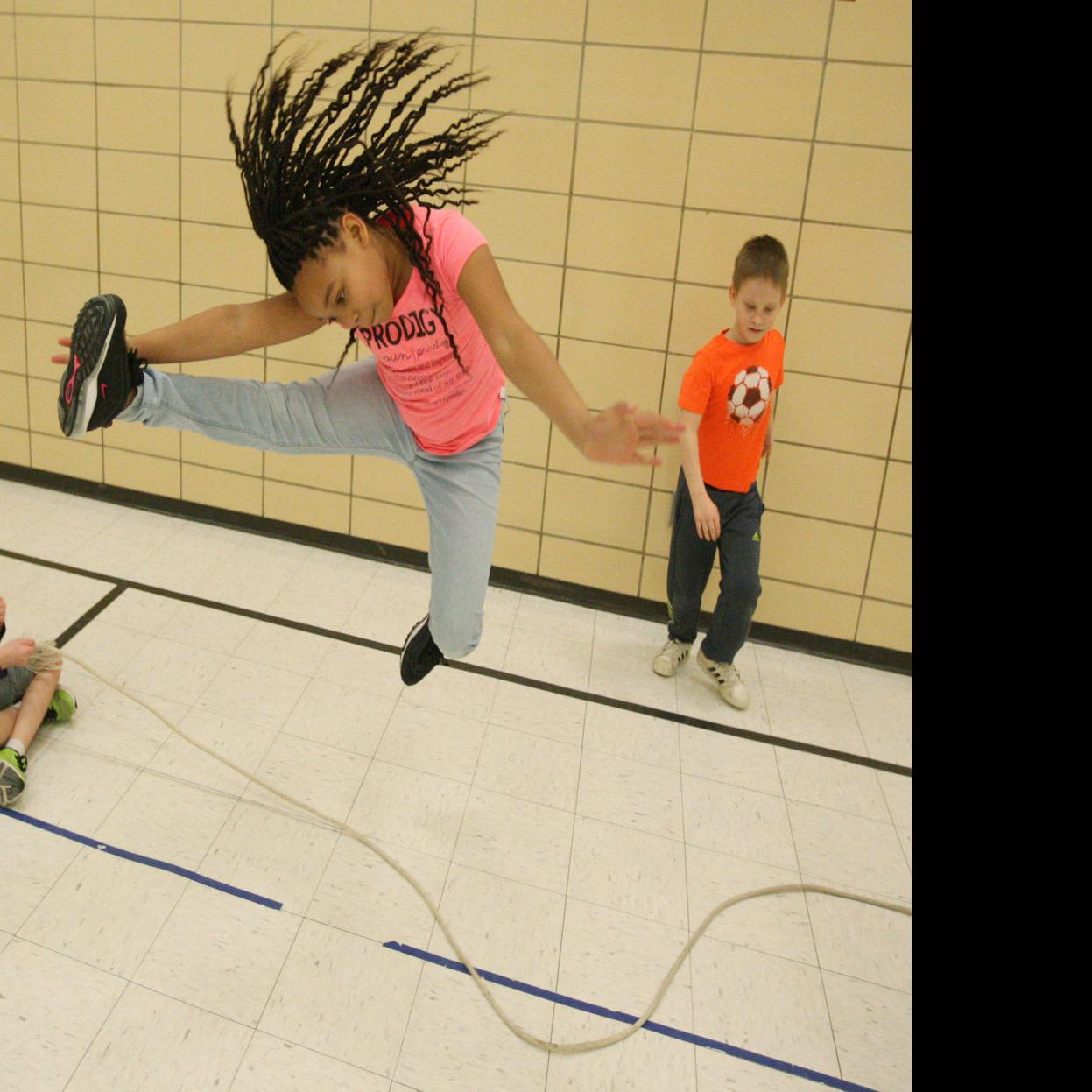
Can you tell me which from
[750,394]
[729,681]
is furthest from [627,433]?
[729,681]

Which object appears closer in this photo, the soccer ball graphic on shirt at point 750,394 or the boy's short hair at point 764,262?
the boy's short hair at point 764,262

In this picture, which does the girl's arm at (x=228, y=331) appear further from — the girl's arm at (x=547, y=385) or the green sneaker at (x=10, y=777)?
the green sneaker at (x=10, y=777)

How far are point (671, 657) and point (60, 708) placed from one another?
1793 millimetres

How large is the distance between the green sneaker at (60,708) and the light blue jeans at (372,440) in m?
1.05

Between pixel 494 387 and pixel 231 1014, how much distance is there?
4.25 ft

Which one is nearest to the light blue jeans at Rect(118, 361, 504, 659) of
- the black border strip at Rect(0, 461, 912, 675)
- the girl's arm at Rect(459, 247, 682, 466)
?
the girl's arm at Rect(459, 247, 682, 466)

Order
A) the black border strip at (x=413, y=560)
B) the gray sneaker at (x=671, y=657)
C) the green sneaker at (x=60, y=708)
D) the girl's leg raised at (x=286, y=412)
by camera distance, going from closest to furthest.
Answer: the girl's leg raised at (x=286, y=412)
the green sneaker at (x=60, y=708)
the gray sneaker at (x=671, y=657)
the black border strip at (x=413, y=560)

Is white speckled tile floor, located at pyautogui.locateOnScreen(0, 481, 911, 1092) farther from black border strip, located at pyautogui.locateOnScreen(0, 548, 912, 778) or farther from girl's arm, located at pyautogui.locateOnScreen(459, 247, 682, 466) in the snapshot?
girl's arm, located at pyautogui.locateOnScreen(459, 247, 682, 466)

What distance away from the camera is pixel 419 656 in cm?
204

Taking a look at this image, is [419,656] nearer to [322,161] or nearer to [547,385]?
[547,385]

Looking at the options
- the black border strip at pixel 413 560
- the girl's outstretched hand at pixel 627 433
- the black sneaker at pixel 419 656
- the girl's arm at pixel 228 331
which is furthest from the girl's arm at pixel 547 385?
the black border strip at pixel 413 560

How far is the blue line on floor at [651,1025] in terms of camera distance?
64.1 inches
